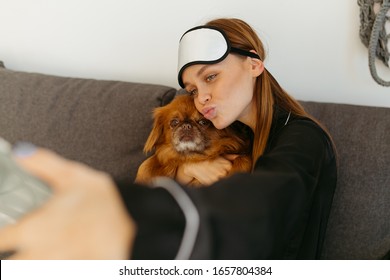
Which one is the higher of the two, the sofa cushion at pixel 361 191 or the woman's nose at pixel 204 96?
the woman's nose at pixel 204 96

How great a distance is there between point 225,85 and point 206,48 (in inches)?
4.7

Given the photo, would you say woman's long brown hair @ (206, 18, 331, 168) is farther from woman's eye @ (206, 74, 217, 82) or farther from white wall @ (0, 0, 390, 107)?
white wall @ (0, 0, 390, 107)

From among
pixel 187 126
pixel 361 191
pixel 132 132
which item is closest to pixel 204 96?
pixel 187 126

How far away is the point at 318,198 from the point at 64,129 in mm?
971

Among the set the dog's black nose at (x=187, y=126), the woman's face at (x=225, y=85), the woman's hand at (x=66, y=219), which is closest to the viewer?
the woman's hand at (x=66, y=219)

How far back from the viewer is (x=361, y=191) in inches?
45.3

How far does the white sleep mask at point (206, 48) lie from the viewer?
3.59 feet

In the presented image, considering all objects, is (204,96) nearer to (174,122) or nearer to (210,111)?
(210,111)

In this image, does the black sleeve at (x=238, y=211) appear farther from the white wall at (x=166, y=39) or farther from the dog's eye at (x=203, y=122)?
the white wall at (x=166, y=39)

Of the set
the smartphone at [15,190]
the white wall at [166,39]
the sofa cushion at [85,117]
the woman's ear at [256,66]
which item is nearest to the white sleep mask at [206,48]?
the woman's ear at [256,66]

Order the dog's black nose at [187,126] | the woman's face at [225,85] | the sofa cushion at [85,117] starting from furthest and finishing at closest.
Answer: the sofa cushion at [85,117] < the dog's black nose at [187,126] < the woman's face at [225,85]

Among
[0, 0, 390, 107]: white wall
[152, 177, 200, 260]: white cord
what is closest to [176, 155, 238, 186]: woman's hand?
[0, 0, 390, 107]: white wall

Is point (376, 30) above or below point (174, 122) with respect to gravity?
above

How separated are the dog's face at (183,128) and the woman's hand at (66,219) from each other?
832 millimetres
